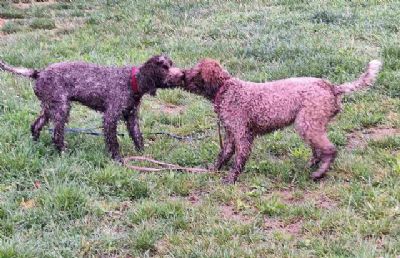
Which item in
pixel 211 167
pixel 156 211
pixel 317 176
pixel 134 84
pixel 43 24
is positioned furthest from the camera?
pixel 43 24

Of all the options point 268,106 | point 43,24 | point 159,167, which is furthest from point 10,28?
point 268,106

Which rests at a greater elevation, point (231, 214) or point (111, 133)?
point (111, 133)

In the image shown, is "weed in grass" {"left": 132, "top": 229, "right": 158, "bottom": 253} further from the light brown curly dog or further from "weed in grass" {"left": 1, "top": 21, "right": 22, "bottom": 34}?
"weed in grass" {"left": 1, "top": 21, "right": 22, "bottom": 34}

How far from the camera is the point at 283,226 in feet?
17.2

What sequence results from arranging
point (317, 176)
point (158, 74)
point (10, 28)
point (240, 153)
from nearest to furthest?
point (317, 176) < point (240, 153) < point (158, 74) < point (10, 28)

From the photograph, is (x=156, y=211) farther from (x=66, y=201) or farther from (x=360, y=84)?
(x=360, y=84)

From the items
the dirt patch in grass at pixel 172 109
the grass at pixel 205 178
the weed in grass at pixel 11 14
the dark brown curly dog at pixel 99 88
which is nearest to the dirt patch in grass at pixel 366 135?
the grass at pixel 205 178

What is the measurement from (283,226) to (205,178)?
111cm

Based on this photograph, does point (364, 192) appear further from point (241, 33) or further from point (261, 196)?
point (241, 33)

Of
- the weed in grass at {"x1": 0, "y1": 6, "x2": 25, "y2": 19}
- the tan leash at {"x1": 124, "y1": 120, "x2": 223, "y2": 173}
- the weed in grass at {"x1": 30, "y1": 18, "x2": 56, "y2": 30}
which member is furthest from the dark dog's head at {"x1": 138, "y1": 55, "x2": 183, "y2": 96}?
the weed in grass at {"x1": 0, "y1": 6, "x2": 25, "y2": 19}

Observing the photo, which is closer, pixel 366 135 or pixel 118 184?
pixel 118 184

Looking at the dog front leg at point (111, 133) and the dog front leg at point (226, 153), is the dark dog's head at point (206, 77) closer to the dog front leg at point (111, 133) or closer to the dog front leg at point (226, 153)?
the dog front leg at point (226, 153)

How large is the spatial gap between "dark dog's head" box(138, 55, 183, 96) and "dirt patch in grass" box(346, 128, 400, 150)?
1.98m

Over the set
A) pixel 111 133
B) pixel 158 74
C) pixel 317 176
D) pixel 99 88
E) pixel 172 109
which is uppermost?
pixel 158 74
